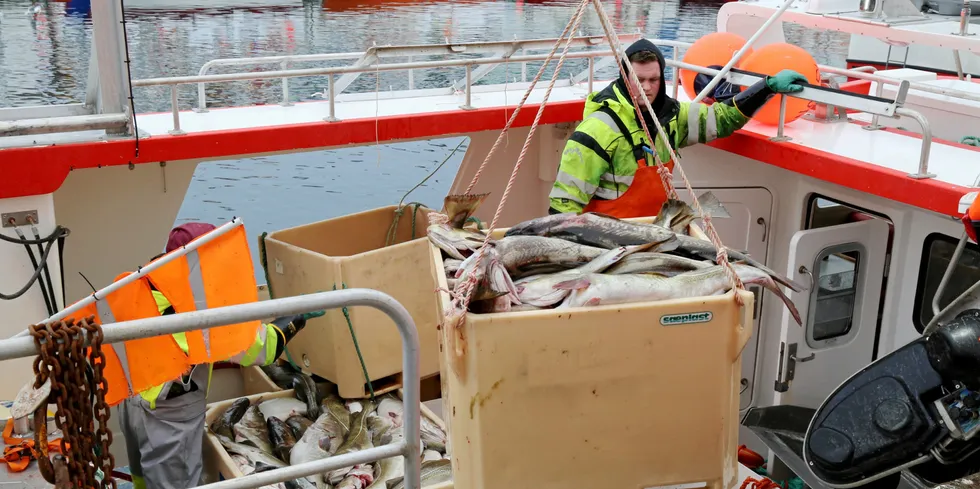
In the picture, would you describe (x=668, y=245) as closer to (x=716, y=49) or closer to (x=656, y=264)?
(x=656, y=264)

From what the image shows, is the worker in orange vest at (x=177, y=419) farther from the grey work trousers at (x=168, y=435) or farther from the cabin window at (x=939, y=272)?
the cabin window at (x=939, y=272)

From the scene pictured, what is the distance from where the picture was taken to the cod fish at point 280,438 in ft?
17.0

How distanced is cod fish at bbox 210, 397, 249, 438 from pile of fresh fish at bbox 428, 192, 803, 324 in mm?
2695

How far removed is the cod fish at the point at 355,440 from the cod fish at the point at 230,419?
629 mm

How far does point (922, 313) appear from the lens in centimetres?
496

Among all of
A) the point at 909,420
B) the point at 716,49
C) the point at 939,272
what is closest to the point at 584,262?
the point at 909,420

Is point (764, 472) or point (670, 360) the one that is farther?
point (764, 472)

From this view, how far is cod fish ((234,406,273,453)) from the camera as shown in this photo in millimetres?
5148

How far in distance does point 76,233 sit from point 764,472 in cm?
436

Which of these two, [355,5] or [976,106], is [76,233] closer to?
[976,106]

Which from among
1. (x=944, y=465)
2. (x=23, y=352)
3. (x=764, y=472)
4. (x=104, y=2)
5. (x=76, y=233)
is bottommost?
(x=764, y=472)

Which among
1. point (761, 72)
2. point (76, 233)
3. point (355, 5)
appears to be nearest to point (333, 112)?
point (76, 233)

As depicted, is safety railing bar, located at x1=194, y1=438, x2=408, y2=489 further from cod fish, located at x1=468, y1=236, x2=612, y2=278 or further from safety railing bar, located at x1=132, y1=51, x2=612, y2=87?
safety railing bar, located at x1=132, y1=51, x2=612, y2=87

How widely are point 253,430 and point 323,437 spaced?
42cm
